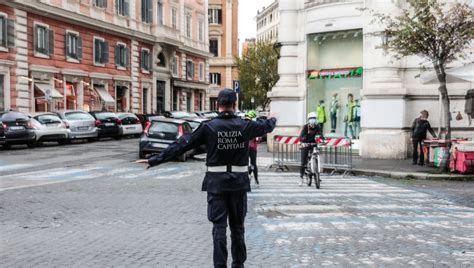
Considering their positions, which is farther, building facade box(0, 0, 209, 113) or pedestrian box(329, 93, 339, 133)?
building facade box(0, 0, 209, 113)

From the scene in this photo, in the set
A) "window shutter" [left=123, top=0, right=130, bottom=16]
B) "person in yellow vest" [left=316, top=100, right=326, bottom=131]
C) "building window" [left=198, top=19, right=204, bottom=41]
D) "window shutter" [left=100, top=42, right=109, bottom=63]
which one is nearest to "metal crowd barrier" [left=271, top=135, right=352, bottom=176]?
"person in yellow vest" [left=316, top=100, right=326, bottom=131]

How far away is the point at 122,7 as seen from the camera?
44.3 meters

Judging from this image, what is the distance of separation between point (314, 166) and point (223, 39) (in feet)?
198

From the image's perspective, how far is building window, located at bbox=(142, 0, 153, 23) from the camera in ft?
155

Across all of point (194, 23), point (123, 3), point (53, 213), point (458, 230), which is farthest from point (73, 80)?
point (458, 230)

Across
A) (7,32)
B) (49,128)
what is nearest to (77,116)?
(49,128)

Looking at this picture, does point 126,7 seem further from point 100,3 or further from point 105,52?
point 105,52

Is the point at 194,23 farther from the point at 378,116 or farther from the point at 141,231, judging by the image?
the point at 141,231

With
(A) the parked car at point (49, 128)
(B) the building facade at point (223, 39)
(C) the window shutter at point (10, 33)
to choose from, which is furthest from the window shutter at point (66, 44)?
(B) the building facade at point (223, 39)

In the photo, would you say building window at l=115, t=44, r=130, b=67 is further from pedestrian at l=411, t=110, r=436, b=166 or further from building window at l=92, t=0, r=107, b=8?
pedestrian at l=411, t=110, r=436, b=166

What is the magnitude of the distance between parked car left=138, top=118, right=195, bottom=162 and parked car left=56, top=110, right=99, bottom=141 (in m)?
8.52

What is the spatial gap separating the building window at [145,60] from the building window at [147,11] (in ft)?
8.18

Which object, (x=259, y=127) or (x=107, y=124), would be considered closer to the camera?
(x=259, y=127)

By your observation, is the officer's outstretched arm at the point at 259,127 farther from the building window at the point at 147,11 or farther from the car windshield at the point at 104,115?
the building window at the point at 147,11
